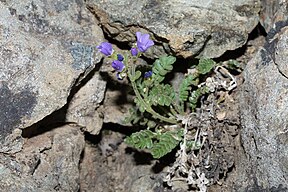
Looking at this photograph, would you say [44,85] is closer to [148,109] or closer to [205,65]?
[148,109]

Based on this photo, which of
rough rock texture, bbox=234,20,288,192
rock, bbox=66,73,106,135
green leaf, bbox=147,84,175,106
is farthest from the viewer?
rock, bbox=66,73,106,135

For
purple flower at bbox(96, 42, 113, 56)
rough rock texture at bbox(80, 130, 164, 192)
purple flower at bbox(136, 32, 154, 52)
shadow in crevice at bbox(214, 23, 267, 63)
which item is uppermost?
purple flower at bbox(136, 32, 154, 52)

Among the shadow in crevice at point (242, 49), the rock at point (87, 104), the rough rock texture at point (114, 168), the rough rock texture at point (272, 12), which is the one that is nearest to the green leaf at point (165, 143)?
the rough rock texture at point (114, 168)

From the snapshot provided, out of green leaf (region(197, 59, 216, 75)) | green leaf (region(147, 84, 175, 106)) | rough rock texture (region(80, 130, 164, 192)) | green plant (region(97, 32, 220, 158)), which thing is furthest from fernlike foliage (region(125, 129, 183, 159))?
green leaf (region(197, 59, 216, 75))

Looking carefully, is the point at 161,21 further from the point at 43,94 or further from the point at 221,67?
the point at 43,94

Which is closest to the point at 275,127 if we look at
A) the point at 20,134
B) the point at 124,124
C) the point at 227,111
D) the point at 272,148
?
the point at 272,148

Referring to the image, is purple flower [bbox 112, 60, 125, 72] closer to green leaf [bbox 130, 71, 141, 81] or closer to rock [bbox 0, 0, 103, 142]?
green leaf [bbox 130, 71, 141, 81]

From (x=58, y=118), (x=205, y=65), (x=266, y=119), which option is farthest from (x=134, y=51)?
(x=266, y=119)
